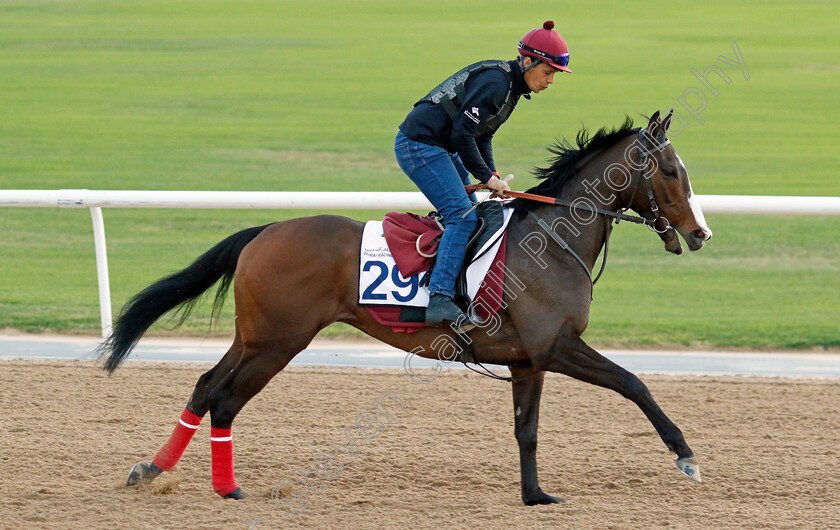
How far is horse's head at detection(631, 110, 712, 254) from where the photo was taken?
15.6ft

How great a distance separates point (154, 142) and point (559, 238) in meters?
14.0

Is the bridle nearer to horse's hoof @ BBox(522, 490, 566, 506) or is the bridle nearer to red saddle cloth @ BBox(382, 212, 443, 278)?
red saddle cloth @ BBox(382, 212, 443, 278)

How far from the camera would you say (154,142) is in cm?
1767

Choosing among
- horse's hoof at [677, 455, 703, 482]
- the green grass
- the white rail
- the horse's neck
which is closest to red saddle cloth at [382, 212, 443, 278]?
the horse's neck

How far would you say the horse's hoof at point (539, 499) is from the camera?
4773mm

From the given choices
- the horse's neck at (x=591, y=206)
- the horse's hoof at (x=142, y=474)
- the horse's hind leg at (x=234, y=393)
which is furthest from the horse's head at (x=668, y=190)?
the horse's hoof at (x=142, y=474)

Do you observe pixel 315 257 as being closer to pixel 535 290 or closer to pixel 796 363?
pixel 535 290

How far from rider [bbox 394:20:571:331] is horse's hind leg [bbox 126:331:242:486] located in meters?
1.06

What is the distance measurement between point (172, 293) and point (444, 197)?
58.6 inches

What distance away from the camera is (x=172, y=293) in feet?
17.2

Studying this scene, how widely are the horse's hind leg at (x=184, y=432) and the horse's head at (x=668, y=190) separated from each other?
210 centimetres

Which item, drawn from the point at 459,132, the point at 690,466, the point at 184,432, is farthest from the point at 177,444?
the point at 690,466

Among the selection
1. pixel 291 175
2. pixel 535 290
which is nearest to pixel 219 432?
pixel 535 290

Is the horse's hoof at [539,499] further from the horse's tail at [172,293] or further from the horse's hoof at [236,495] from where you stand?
the horse's tail at [172,293]
